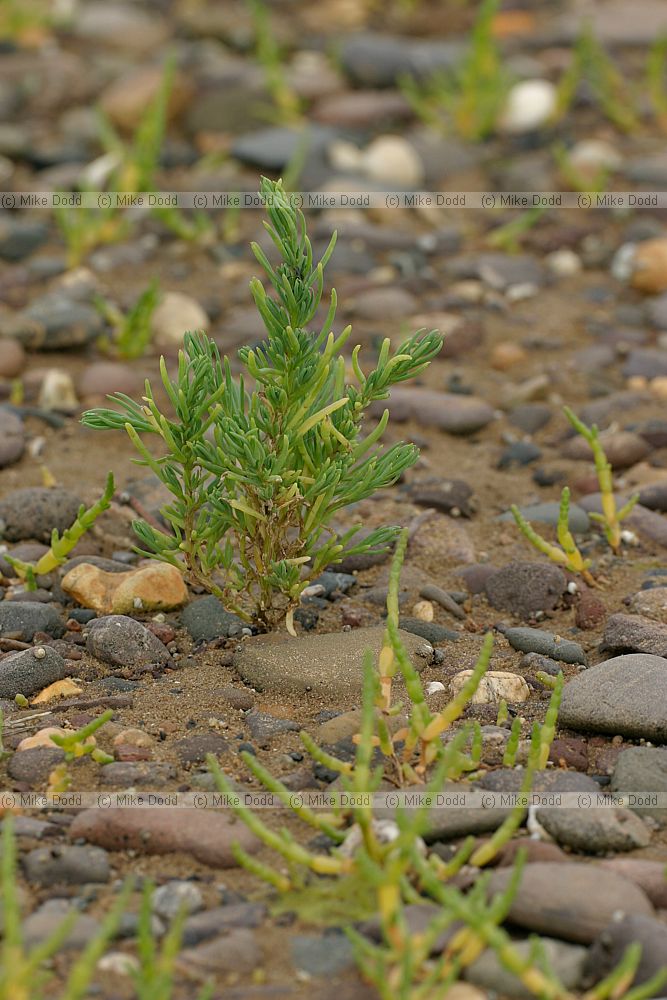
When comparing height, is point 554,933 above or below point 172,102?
below

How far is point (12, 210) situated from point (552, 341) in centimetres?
264

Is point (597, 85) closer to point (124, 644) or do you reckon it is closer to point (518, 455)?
point (518, 455)

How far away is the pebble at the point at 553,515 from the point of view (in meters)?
4.00

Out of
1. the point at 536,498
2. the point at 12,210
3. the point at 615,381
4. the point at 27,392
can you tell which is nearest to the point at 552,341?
the point at 615,381

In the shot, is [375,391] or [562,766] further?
[375,391]

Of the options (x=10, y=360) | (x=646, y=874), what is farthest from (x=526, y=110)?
(x=646, y=874)

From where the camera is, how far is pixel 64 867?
2539 millimetres

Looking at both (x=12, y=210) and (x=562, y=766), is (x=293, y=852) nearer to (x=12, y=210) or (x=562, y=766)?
(x=562, y=766)

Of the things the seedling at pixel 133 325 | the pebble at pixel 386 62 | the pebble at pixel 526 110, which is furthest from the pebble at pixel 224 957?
the pebble at pixel 386 62

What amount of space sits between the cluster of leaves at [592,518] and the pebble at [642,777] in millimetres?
730

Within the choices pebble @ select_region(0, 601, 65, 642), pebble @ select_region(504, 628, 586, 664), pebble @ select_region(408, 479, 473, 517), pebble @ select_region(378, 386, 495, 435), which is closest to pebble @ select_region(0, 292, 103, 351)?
pebble @ select_region(378, 386, 495, 435)

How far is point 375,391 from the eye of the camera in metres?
3.19

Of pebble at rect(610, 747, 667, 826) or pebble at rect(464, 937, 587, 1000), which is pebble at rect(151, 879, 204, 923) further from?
pebble at rect(610, 747, 667, 826)

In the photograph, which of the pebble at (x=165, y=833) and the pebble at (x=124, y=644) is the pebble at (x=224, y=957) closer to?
the pebble at (x=165, y=833)
